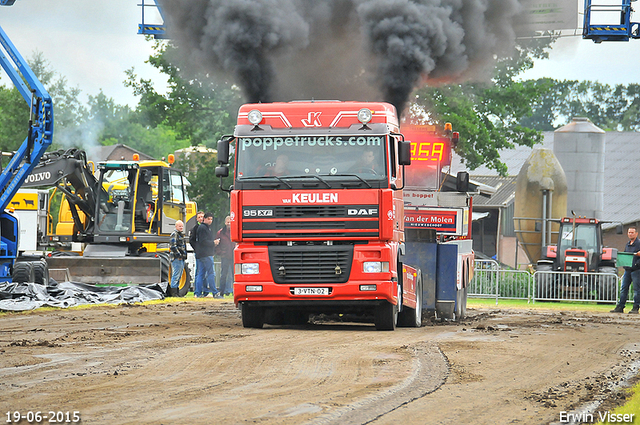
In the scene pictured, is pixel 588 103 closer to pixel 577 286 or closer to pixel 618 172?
pixel 618 172

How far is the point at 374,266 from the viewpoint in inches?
518

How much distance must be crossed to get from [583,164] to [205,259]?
28.3 meters

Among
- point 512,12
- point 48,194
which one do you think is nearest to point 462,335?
point 512,12

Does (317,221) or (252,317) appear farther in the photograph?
(252,317)

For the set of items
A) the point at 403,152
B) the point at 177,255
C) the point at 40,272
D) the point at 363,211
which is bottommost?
the point at 40,272

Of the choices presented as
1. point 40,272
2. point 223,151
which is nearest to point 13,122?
point 40,272

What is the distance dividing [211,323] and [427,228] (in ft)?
14.7

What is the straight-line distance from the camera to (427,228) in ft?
55.2

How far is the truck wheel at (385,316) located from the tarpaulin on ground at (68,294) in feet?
23.1

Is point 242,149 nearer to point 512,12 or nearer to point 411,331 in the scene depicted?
point 411,331

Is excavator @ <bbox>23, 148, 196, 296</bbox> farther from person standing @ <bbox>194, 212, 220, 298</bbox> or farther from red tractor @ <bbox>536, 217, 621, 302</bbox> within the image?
red tractor @ <bbox>536, 217, 621, 302</bbox>

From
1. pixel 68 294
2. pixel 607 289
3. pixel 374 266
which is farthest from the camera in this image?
pixel 607 289

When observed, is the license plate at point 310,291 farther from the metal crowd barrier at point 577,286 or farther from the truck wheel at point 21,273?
the metal crowd barrier at point 577,286

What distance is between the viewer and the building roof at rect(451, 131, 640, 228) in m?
53.1
